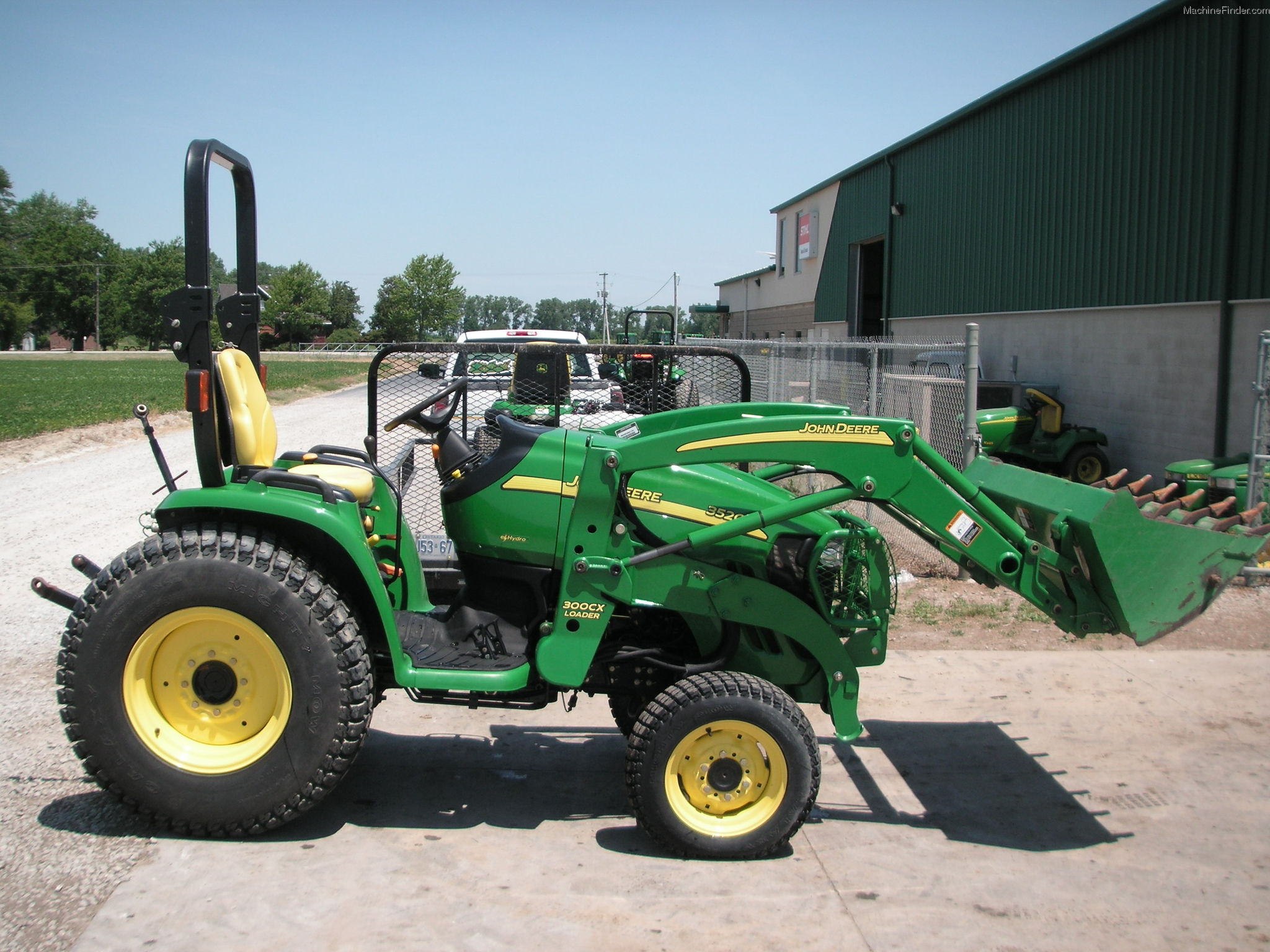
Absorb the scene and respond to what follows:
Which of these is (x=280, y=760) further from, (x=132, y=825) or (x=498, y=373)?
(x=498, y=373)

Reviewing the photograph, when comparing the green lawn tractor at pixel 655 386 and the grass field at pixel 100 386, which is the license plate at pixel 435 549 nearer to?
the green lawn tractor at pixel 655 386

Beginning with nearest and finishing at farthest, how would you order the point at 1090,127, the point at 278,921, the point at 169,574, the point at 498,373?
the point at 278,921 < the point at 169,574 < the point at 498,373 < the point at 1090,127

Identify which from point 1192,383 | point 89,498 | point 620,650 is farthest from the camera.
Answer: point 1192,383

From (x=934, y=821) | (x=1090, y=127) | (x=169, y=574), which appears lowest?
(x=934, y=821)

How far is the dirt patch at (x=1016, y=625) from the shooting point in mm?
6605

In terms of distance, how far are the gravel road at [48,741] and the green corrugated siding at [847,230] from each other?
71.0 ft

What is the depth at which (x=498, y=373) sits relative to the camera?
22.1ft

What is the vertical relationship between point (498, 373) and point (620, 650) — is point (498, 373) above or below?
above

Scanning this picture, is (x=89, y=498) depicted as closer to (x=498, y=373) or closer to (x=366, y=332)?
(x=498, y=373)

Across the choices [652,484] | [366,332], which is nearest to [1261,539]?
[652,484]

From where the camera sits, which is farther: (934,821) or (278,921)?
(934,821)

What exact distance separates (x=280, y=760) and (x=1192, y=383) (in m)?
14.6

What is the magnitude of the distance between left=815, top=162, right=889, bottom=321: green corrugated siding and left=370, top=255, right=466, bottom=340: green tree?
30392 mm

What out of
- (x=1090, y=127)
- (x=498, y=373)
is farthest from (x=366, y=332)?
(x=498, y=373)
